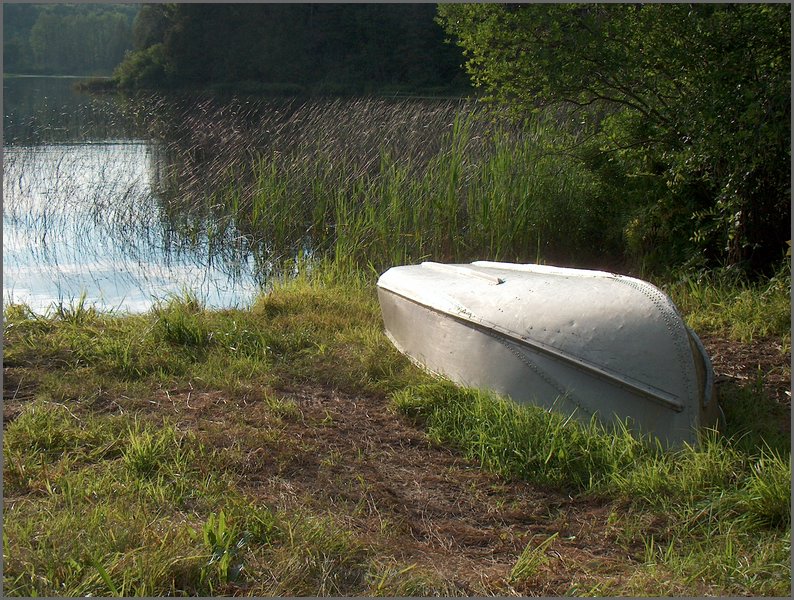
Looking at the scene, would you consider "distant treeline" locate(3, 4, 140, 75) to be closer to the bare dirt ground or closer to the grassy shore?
the grassy shore

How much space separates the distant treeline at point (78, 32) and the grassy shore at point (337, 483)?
2981cm

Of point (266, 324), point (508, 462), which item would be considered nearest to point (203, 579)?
point (508, 462)

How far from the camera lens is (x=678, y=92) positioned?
247 inches

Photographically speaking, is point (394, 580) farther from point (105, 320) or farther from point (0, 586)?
point (105, 320)

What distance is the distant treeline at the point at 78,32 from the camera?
105 ft

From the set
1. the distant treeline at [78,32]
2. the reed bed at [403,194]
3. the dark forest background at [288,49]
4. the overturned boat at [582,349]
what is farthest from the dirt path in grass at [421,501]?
the distant treeline at [78,32]

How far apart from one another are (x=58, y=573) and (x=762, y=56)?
5270 mm

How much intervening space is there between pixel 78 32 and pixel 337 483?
114 feet

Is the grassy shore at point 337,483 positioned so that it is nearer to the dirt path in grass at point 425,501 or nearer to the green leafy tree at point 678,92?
the dirt path in grass at point 425,501

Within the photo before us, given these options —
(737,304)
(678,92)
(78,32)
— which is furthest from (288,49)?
(737,304)

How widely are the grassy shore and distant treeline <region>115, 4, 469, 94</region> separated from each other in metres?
22.2

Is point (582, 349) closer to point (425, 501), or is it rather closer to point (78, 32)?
point (425, 501)

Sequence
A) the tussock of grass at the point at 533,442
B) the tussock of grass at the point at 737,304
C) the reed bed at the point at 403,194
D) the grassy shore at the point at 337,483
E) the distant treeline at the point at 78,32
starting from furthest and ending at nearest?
1. the distant treeline at the point at 78,32
2. the reed bed at the point at 403,194
3. the tussock of grass at the point at 737,304
4. the tussock of grass at the point at 533,442
5. the grassy shore at the point at 337,483

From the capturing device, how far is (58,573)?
2.53 m
